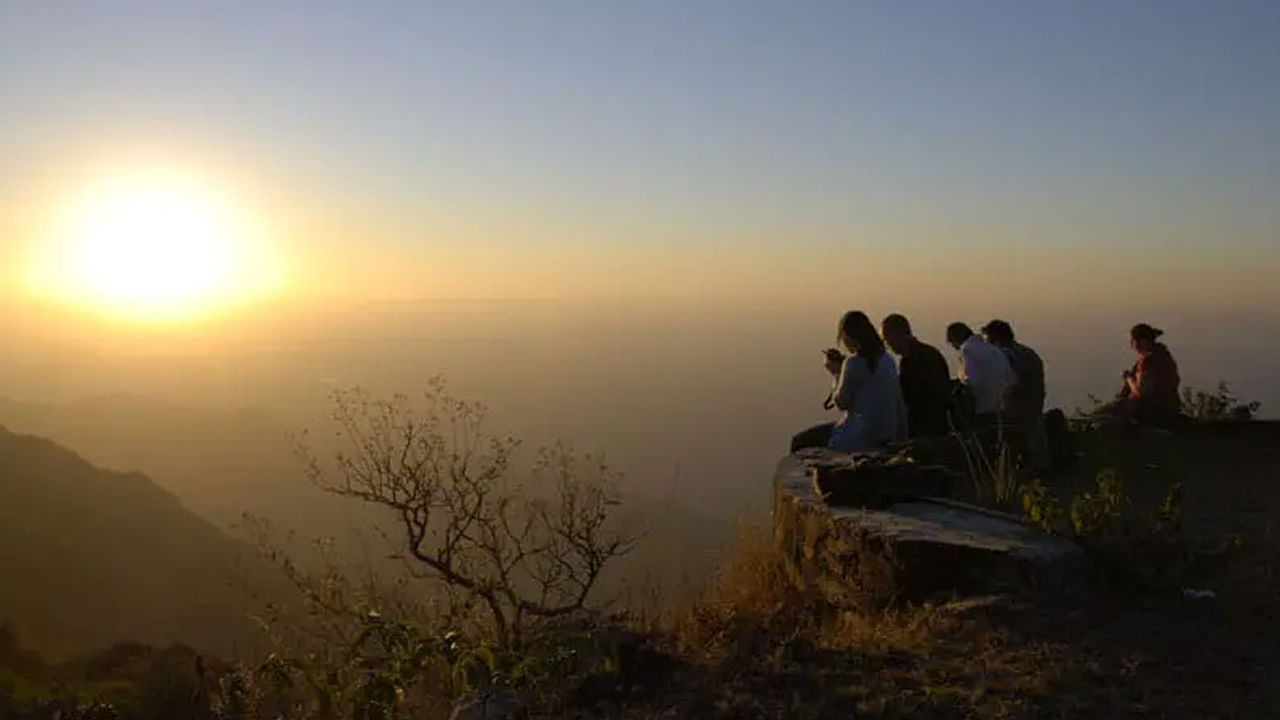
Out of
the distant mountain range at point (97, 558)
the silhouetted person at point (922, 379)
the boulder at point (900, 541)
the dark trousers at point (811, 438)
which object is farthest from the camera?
the distant mountain range at point (97, 558)

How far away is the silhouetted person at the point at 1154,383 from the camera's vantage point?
386 inches

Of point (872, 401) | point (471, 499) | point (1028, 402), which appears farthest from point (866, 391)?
point (471, 499)

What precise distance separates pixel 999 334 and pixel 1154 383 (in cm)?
238

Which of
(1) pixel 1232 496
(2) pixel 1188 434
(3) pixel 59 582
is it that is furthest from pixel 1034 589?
(3) pixel 59 582

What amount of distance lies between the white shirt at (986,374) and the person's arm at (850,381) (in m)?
1.44

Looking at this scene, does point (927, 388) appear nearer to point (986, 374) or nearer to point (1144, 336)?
point (986, 374)

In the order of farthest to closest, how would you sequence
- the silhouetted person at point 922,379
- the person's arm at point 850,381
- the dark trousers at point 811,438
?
the dark trousers at point 811,438, the silhouetted person at point 922,379, the person's arm at point 850,381

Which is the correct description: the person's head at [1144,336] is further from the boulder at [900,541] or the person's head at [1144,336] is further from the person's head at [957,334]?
the boulder at [900,541]

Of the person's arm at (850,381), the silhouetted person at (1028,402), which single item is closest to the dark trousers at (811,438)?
the person's arm at (850,381)

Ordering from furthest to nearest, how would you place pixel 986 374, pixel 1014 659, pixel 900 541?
1. pixel 986 374
2. pixel 900 541
3. pixel 1014 659

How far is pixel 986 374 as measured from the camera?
323 inches

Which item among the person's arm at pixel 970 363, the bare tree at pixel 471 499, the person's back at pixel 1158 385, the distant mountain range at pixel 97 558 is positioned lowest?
the distant mountain range at pixel 97 558

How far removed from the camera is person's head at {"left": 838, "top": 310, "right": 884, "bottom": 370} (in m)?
7.18

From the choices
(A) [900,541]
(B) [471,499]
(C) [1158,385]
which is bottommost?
(B) [471,499]
